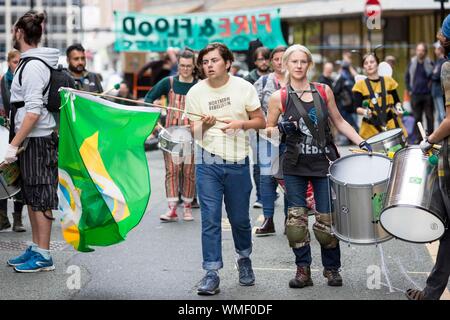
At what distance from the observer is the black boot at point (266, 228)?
8750mm

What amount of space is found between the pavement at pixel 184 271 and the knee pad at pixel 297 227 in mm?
354

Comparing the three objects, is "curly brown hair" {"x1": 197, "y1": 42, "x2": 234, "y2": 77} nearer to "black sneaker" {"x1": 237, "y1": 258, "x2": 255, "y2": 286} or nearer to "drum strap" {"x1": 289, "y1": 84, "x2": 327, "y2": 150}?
"drum strap" {"x1": 289, "y1": 84, "x2": 327, "y2": 150}

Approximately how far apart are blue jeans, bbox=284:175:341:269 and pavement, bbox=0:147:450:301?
0.21m

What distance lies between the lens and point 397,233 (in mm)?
5551

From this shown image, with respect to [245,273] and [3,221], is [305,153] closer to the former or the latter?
[245,273]

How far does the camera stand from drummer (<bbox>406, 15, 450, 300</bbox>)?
17.7 ft

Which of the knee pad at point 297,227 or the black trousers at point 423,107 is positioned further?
the black trousers at point 423,107

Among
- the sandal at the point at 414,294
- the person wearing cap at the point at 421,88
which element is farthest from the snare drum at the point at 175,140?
the person wearing cap at the point at 421,88

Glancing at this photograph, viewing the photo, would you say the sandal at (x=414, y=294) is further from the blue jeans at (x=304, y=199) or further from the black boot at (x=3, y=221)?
the black boot at (x=3, y=221)

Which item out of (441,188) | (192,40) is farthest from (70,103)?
(192,40)

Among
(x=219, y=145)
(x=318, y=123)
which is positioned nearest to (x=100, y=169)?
(x=219, y=145)

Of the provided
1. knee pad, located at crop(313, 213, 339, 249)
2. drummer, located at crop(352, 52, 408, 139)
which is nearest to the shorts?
knee pad, located at crop(313, 213, 339, 249)
